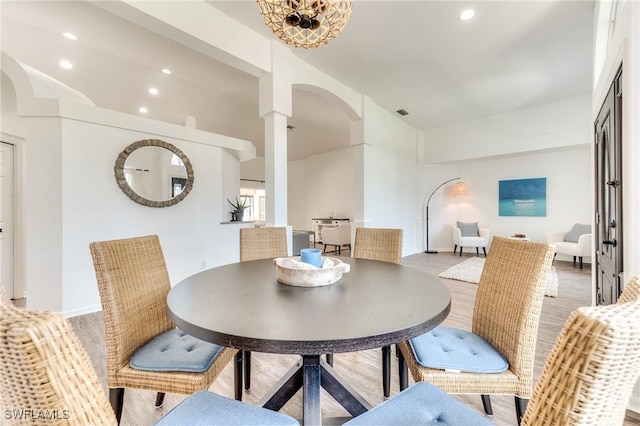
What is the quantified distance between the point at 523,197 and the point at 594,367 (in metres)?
6.88

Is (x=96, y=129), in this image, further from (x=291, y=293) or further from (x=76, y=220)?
(x=291, y=293)

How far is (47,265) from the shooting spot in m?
2.67

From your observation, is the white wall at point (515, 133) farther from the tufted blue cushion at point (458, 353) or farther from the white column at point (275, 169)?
the tufted blue cushion at point (458, 353)

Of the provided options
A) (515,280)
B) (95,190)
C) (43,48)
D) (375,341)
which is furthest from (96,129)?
(515,280)

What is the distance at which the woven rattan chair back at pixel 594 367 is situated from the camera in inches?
16.6

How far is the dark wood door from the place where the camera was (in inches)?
66.2

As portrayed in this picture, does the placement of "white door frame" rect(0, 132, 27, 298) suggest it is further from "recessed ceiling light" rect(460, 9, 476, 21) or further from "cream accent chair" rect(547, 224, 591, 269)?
"cream accent chair" rect(547, 224, 591, 269)

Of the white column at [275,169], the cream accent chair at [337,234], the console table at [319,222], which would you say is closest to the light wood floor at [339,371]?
the white column at [275,169]

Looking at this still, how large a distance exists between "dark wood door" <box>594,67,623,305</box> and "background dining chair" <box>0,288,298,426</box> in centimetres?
249

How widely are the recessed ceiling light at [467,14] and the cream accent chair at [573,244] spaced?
152 inches

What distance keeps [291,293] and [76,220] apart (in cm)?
290

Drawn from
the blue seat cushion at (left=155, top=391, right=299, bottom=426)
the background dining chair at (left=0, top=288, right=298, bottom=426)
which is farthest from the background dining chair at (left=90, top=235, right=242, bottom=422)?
the background dining chair at (left=0, top=288, right=298, bottom=426)

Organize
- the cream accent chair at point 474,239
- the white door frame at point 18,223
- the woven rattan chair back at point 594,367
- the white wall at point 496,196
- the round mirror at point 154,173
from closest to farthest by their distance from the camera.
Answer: the woven rattan chair back at point 594,367 → the round mirror at point 154,173 → the white door frame at point 18,223 → the white wall at point 496,196 → the cream accent chair at point 474,239

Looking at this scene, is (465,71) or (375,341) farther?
(465,71)
